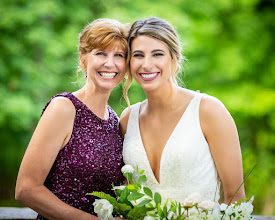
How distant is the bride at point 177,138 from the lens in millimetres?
3109

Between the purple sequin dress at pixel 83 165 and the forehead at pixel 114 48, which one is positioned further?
the forehead at pixel 114 48

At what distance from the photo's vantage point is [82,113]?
123 inches

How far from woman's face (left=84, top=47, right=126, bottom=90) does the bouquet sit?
805 millimetres

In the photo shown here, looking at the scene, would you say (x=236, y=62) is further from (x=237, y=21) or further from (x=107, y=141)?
(x=107, y=141)

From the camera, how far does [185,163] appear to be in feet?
10.4

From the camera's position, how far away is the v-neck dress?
3.17m

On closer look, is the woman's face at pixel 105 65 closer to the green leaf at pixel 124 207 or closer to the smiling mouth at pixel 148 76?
the smiling mouth at pixel 148 76

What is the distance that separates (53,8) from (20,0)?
77cm

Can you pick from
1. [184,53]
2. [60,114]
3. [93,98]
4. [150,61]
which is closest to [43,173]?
[60,114]

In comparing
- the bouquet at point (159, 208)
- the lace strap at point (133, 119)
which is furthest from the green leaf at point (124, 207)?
the lace strap at point (133, 119)

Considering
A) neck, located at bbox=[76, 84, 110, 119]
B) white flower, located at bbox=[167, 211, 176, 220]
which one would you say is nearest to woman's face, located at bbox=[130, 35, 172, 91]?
neck, located at bbox=[76, 84, 110, 119]

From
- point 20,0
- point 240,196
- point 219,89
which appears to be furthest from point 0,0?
point 240,196

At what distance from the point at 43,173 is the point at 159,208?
92 cm

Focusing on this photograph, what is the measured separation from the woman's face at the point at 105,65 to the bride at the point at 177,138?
0.10 m
